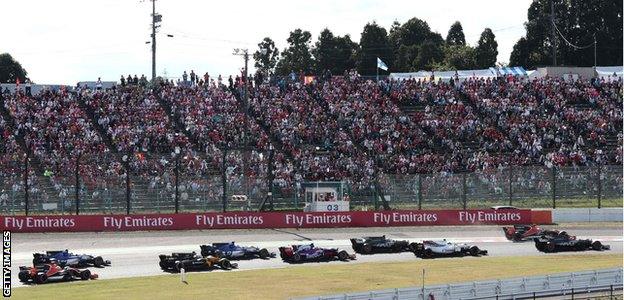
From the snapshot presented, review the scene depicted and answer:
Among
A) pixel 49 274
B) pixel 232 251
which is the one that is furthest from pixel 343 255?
pixel 49 274

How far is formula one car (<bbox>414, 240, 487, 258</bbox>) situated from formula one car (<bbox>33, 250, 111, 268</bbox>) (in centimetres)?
1373

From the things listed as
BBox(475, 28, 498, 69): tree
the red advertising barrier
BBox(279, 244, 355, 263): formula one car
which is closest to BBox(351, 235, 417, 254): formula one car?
BBox(279, 244, 355, 263): formula one car

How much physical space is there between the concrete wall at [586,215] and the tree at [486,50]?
70.7m

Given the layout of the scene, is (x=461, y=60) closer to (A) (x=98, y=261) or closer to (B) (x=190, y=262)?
(B) (x=190, y=262)

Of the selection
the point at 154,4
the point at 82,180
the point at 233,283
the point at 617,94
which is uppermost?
the point at 154,4

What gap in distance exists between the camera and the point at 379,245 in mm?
51094

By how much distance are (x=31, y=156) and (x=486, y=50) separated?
84162 millimetres

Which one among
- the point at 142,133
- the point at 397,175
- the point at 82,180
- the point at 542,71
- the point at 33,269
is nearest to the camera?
the point at 33,269

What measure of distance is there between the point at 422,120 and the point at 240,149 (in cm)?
1427

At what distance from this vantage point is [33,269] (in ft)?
137

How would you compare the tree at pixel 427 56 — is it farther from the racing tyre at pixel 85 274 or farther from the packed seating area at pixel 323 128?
the racing tyre at pixel 85 274

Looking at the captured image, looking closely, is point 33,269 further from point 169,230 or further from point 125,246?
point 169,230

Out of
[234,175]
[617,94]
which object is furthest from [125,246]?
[617,94]

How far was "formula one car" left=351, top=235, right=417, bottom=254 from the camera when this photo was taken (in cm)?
5075
